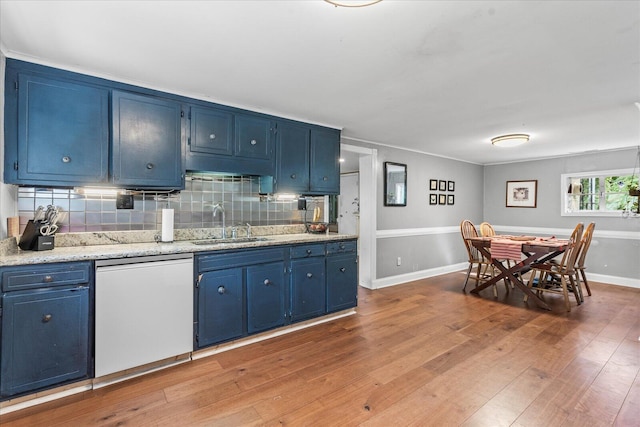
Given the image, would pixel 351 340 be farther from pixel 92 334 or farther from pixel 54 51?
pixel 54 51

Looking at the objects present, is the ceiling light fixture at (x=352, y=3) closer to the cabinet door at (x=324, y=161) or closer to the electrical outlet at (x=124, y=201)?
the cabinet door at (x=324, y=161)

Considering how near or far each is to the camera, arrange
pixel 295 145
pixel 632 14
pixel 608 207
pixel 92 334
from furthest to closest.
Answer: pixel 608 207, pixel 295 145, pixel 92 334, pixel 632 14

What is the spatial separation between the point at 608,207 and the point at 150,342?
697 centimetres

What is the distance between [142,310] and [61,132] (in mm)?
1412

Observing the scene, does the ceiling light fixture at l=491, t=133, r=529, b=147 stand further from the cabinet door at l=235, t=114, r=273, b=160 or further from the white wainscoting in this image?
the cabinet door at l=235, t=114, r=273, b=160

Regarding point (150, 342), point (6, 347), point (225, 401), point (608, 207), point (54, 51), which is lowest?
point (225, 401)

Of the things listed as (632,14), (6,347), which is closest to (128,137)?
(6,347)

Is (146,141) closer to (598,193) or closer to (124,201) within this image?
(124,201)

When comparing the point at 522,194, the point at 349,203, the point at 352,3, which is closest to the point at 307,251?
the point at 352,3

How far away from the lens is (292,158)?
3.45 m

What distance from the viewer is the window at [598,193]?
5145 millimetres

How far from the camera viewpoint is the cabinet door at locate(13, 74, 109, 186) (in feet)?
7.05

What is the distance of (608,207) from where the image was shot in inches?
210

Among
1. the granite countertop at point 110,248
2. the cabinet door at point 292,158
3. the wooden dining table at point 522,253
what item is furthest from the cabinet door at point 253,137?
the wooden dining table at point 522,253
